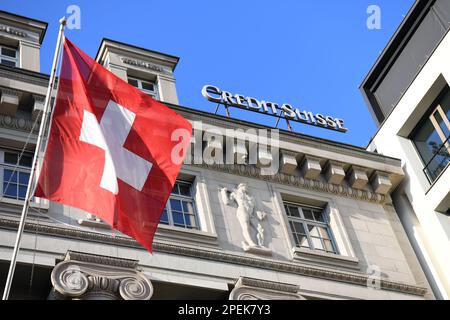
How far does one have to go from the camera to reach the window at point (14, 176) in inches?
828

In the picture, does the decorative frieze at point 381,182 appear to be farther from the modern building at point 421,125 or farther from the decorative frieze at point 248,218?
the decorative frieze at point 248,218

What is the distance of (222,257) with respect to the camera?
71.5ft

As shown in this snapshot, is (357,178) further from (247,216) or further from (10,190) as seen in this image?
(10,190)

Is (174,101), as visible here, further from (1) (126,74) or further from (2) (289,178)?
(2) (289,178)

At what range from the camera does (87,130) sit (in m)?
17.6

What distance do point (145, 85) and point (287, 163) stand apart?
5.77 m

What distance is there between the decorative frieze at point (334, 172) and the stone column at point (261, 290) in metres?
5.64

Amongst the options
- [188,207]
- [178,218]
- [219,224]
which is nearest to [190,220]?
[178,218]

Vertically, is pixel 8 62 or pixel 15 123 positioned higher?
pixel 8 62

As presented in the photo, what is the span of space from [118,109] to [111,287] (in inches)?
161

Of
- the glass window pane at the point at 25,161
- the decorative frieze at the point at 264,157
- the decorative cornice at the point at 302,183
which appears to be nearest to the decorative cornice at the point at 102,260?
the glass window pane at the point at 25,161
